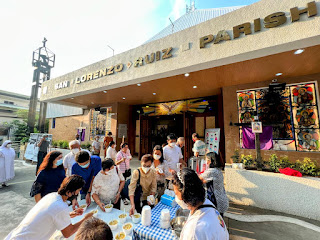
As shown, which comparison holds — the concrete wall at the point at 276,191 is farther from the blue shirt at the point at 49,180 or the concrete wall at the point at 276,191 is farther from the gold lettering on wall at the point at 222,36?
the blue shirt at the point at 49,180

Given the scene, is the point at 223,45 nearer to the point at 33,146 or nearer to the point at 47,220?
the point at 47,220

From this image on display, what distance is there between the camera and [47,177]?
253 centimetres

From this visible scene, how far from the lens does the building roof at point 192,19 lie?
A: 6418 mm

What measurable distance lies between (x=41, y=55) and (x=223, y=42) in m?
25.0

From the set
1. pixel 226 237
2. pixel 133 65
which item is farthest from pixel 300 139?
pixel 133 65

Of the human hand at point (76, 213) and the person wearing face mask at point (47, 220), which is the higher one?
the person wearing face mask at point (47, 220)

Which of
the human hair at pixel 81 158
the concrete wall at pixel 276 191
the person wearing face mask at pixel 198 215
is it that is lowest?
the concrete wall at pixel 276 191

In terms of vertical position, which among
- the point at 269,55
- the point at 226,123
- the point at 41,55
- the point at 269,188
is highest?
the point at 41,55

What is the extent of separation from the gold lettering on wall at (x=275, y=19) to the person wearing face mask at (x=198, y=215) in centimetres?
407

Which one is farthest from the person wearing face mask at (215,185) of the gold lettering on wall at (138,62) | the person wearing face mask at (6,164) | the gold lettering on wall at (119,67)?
the person wearing face mask at (6,164)

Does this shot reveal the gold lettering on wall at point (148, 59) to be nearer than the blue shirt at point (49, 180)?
No

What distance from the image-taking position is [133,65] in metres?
5.37

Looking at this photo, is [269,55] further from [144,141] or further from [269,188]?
[144,141]

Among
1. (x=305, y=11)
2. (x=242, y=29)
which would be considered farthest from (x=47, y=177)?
(x=305, y=11)
